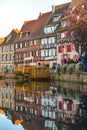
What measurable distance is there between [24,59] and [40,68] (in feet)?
60.8

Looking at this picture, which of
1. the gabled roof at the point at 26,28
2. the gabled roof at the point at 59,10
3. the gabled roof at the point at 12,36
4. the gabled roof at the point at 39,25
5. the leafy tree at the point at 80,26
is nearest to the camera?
the leafy tree at the point at 80,26

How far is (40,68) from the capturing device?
61312 mm

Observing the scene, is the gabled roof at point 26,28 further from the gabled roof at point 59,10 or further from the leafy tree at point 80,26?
the leafy tree at point 80,26

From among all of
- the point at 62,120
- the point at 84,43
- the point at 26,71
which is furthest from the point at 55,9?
the point at 62,120

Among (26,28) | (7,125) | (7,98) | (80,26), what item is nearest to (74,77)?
(80,26)

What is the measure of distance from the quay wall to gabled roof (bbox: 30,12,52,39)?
85.8ft

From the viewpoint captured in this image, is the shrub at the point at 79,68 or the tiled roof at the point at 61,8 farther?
the tiled roof at the point at 61,8

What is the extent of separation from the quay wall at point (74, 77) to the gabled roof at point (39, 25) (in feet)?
85.8

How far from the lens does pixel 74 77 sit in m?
46.4

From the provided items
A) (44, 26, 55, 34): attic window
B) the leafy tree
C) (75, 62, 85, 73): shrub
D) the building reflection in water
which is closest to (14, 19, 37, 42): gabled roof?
(44, 26, 55, 34): attic window

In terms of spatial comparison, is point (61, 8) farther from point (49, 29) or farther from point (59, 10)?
point (49, 29)

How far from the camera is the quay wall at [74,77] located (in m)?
42.7

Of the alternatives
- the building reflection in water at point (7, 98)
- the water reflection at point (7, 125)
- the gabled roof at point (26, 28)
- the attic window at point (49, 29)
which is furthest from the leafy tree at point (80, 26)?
the gabled roof at point (26, 28)

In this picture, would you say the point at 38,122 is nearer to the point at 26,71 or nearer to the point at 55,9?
the point at 26,71
